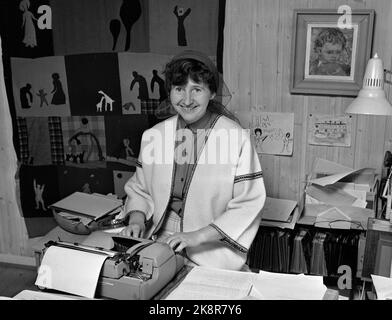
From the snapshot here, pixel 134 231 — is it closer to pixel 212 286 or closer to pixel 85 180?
pixel 212 286

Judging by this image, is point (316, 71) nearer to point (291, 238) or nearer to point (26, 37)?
point (291, 238)

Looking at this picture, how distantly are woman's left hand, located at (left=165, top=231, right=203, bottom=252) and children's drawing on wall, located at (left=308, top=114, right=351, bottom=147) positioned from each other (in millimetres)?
1107

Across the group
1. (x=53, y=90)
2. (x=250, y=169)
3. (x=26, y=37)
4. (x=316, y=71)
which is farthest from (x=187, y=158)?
(x=26, y=37)

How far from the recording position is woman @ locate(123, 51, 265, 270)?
6.77 ft

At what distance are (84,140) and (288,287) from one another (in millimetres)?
1875

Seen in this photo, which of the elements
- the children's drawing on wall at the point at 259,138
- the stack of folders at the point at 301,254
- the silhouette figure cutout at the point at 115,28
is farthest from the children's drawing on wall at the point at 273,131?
the silhouette figure cutout at the point at 115,28

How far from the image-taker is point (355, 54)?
2631 millimetres

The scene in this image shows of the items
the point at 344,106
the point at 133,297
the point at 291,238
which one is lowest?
the point at 291,238

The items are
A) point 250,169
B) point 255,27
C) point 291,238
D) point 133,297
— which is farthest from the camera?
point 255,27

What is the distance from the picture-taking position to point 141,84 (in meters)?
2.91

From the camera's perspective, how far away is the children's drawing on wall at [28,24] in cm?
297

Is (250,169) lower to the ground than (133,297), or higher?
higher

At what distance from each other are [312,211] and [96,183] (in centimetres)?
132

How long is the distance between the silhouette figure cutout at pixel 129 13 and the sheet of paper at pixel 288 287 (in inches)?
68.8
